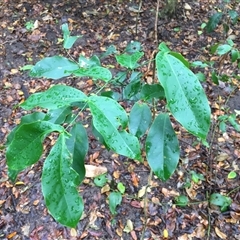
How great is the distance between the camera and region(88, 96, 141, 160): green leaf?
756mm

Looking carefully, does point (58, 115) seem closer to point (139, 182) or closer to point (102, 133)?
point (102, 133)

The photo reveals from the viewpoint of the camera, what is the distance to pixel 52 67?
107 centimetres

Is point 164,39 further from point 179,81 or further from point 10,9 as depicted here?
point 179,81

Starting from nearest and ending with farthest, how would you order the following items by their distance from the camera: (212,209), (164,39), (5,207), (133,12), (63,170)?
(63,170) → (212,209) → (5,207) → (164,39) → (133,12)

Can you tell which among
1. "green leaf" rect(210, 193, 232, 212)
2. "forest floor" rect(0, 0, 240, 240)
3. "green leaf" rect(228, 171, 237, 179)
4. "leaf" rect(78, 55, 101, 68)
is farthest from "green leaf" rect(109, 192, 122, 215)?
"leaf" rect(78, 55, 101, 68)

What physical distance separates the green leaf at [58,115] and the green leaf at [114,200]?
1.01 meters

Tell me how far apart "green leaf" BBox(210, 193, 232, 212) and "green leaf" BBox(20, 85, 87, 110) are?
1374 millimetres

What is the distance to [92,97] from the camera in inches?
32.2

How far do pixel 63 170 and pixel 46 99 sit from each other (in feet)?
0.72

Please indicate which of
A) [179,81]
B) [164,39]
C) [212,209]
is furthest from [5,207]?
[164,39]

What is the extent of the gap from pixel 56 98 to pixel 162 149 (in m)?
0.33

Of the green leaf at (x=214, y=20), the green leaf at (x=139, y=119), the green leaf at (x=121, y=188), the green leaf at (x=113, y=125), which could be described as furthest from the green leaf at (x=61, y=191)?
the green leaf at (x=214, y=20)

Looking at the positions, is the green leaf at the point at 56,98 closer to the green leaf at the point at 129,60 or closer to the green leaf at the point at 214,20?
the green leaf at the point at 129,60

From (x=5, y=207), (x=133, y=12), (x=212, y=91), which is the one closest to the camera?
(x=5, y=207)
